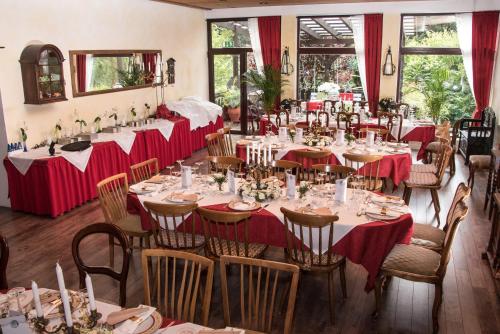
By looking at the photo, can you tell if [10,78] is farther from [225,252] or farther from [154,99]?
[225,252]

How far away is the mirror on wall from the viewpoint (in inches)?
303

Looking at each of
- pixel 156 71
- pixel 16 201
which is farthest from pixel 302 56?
pixel 16 201

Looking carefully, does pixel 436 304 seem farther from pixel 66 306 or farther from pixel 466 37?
pixel 466 37

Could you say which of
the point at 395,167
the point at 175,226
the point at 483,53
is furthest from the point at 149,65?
the point at 483,53

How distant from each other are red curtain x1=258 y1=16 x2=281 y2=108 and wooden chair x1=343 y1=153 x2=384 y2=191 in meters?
5.75

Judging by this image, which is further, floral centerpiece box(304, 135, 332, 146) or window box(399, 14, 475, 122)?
window box(399, 14, 475, 122)

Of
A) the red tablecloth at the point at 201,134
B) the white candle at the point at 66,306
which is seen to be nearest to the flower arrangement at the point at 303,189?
the white candle at the point at 66,306

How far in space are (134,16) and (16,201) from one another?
4.44m

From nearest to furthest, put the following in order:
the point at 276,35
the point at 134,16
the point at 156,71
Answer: the point at 134,16, the point at 156,71, the point at 276,35

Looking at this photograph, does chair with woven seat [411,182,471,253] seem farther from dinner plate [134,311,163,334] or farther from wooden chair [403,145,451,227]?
dinner plate [134,311,163,334]

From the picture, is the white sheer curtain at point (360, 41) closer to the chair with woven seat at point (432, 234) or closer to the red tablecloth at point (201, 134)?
the red tablecloth at point (201, 134)

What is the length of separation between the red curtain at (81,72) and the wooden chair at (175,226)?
14.1 feet

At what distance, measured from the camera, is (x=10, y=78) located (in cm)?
648

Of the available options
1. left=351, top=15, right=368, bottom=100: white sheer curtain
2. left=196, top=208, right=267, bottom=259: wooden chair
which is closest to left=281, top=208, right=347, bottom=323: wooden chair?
left=196, top=208, right=267, bottom=259: wooden chair
